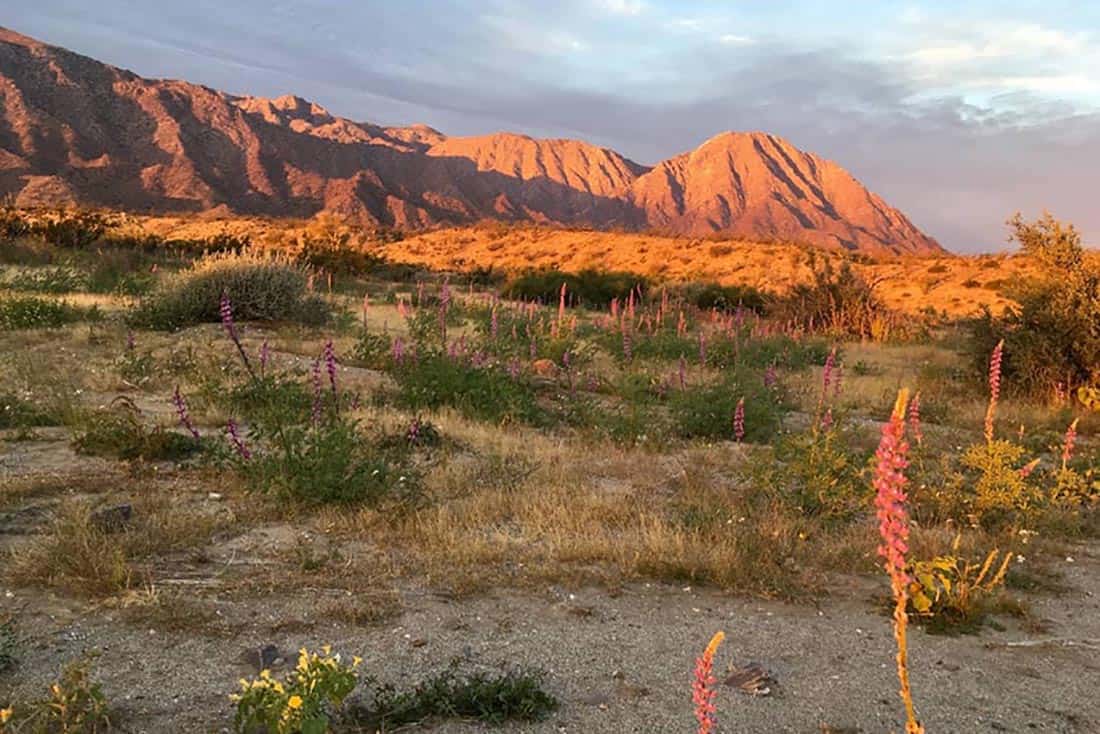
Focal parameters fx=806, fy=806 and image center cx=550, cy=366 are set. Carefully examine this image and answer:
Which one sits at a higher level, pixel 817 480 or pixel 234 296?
pixel 234 296

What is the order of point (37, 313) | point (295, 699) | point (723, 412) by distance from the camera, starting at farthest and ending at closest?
point (37, 313) → point (723, 412) → point (295, 699)

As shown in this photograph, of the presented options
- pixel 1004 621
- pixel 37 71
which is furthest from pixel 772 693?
pixel 37 71

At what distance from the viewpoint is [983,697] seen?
3.38 m

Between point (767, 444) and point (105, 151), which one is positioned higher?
point (105, 151)

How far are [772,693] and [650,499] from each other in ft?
9.17

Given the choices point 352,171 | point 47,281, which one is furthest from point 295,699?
point 352,171

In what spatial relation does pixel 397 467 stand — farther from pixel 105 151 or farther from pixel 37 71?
pixel 37 71

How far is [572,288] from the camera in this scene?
24.1m

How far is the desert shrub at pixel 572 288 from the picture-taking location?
78.0 ft

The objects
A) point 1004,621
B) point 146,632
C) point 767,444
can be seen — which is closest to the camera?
point 146,632

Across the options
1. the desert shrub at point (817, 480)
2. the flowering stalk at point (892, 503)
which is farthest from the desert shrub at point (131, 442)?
the flowering stalk at point (892, 503)

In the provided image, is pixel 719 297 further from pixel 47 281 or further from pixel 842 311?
pixel 47 281

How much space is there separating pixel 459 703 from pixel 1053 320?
11121mm

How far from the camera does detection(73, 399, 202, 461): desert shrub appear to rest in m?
6.49
